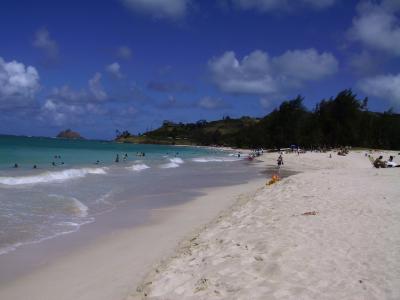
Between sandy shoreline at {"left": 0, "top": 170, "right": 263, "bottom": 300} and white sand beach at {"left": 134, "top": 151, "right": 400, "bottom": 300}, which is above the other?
white sand beach at {"left": 134, "top": 151, "right": 400, "bottom": 300}

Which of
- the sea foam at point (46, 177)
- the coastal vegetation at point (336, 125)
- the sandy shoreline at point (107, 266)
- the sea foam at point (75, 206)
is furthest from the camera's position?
the coastal vegetation at point (336, 125)

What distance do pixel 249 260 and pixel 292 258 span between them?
741 mm

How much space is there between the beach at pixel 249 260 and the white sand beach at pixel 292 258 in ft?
0.05

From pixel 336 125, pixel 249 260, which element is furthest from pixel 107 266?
pixel 336 125

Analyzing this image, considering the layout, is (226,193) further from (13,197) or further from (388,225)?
(388,225)

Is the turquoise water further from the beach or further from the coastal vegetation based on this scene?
the beach

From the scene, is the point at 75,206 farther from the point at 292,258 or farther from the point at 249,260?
the point at 292,258

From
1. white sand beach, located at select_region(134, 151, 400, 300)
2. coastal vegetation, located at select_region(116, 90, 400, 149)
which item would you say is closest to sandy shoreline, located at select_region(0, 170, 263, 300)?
white sand beach, located at select_region(134, 151, 400, 300)

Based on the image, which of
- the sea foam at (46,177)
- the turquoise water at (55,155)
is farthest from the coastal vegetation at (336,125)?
the sea foam at (46,177)

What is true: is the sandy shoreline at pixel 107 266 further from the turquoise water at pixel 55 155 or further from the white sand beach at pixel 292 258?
the turquoise water at pixel 55 155

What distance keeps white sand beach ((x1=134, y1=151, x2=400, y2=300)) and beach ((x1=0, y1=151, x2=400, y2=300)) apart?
0.05 ft

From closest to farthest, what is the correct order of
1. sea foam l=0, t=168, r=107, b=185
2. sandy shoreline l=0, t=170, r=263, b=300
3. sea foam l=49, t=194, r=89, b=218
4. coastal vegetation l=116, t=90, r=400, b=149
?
sandy shoreline l=0, t=170, r=263, b=300
sea foam l=49, t=194, r=89, b=218
sea foam l=0, t=168, r=107, b=185
coastal vegetation l=116, t=90, r=400, b=149

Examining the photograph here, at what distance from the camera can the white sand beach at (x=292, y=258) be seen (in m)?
6.05

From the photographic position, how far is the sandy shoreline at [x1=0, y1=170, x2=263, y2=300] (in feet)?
23.6
